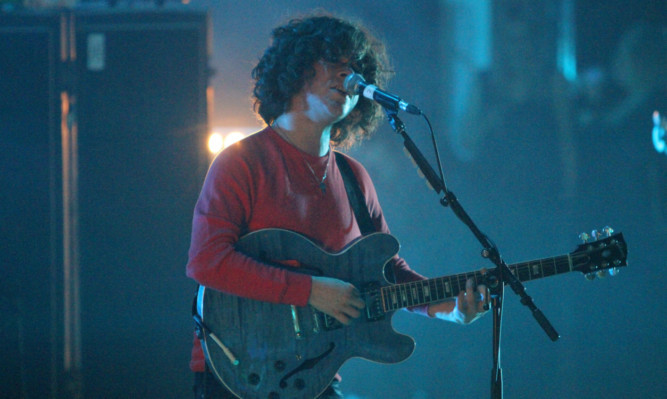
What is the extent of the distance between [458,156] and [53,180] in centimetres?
271

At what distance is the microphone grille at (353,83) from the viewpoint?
2036mm

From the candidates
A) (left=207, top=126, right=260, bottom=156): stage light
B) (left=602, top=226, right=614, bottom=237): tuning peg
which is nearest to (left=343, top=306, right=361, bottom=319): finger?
(left=602, top=226, right=614, bottom=237): tuning peg

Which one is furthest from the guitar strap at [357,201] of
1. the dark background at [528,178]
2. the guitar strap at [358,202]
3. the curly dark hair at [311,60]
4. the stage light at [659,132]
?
the stage light at [659,132]

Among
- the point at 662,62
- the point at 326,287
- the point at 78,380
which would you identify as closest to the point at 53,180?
the point at 78,380

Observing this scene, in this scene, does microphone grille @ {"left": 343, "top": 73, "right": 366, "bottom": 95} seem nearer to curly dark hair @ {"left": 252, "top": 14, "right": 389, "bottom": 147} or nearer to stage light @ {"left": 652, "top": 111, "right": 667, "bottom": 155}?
curly dark hair @ {"left": 252, "top": 14, "right": 389, "bottom": 147}

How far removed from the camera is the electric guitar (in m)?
1.86

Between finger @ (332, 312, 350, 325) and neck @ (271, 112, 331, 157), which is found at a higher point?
neck @ (271, 112, 331, 157)

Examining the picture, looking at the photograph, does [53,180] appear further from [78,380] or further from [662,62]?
[662,62]

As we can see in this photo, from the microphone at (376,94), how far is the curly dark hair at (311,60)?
0.77 feet

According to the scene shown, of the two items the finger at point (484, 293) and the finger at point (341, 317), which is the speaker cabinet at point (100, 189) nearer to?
the finger at point (341, 317)

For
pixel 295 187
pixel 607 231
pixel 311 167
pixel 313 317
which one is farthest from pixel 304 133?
pixel 607 231

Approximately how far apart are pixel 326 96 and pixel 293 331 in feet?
3.00

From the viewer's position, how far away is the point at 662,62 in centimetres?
405

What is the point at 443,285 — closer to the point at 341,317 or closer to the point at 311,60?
the point at 341,317
